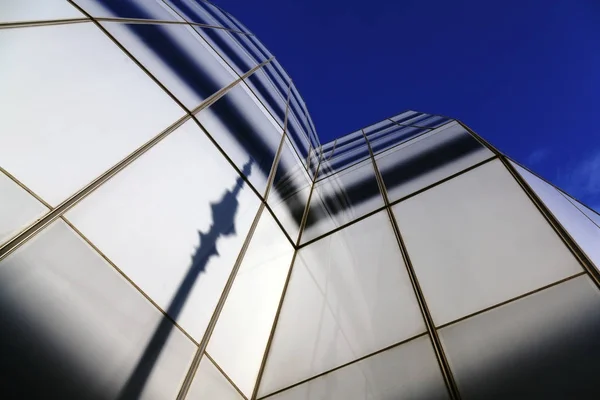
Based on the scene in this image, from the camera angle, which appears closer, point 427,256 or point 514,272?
point 514,272

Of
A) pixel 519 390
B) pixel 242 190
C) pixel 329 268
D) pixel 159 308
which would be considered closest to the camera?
pixel 519 390

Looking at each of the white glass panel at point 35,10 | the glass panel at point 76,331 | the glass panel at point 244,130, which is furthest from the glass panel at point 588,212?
the white glass panel at point 35,10

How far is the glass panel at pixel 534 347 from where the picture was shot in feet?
14.4

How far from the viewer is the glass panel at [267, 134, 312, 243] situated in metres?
9.66

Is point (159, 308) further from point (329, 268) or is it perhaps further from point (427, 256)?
point (427, 256)

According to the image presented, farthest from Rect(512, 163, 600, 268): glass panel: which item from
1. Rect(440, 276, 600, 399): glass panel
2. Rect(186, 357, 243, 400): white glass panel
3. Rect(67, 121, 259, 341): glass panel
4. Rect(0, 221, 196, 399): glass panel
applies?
Rect(0, 221, 196, 399): glass panel

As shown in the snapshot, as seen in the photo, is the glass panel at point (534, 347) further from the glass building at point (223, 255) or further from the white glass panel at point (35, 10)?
the white glass panel at point (35, 10)

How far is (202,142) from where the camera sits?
27.7 ft

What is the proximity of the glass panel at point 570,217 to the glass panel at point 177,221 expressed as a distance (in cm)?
590

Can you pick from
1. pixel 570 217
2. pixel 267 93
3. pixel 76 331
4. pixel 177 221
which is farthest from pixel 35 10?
pixel 570 217

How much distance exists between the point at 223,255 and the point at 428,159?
596cm

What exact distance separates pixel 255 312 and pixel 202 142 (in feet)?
12.5

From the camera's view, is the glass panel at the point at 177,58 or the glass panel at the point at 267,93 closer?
A: the glass panel at the point at 177,58

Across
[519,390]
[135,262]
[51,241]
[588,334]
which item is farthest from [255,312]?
[588,334]
